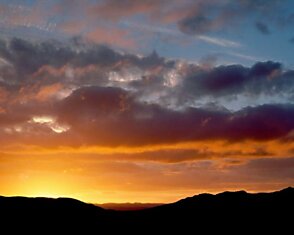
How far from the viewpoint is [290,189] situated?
327ft

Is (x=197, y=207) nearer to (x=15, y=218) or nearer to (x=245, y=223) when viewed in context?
(x=245, y=223)

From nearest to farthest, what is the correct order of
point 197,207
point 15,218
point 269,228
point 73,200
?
point 269,228 → point 15,218 → point 197,207 → point 73,200

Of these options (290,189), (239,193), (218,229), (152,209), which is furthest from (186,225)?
(290,189)

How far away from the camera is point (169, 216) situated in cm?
9356

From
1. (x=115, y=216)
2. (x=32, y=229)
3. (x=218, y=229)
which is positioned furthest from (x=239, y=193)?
(x=32, y=229)

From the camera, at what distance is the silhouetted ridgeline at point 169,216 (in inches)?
3396

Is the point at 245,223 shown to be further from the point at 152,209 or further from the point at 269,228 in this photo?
the point at 152,209

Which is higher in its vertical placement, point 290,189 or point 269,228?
point 290,189

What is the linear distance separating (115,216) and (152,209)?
27.0 ft

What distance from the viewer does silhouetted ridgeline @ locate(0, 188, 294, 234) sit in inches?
3396

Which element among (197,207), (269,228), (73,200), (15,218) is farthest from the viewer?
(73,200)

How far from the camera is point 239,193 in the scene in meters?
102

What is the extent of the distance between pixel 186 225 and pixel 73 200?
2746 cm

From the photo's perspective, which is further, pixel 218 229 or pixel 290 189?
pixel 290 189
